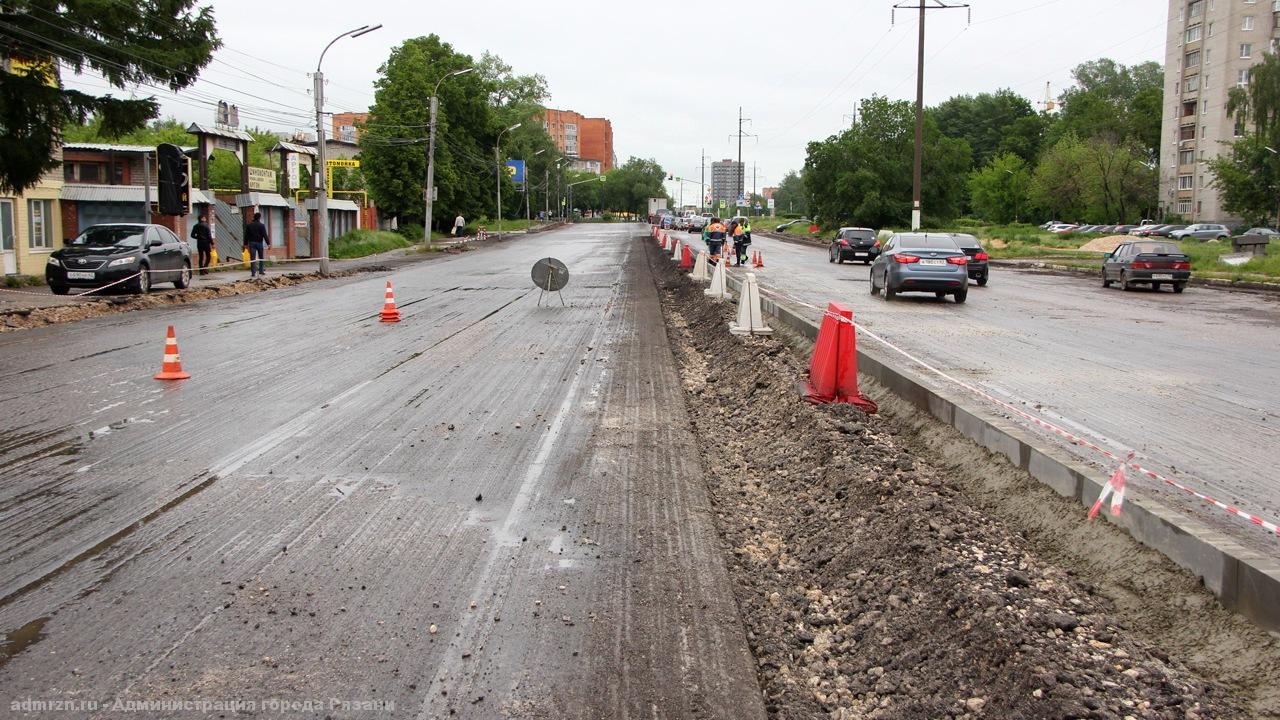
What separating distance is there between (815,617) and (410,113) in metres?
64.3

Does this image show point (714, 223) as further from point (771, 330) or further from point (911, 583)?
point (911, 583)

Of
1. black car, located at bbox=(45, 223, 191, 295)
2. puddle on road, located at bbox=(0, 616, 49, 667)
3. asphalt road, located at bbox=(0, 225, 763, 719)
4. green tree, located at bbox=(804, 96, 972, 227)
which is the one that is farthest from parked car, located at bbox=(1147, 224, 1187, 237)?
puddle on road, located at bbox=(0, 616, 49, 667)

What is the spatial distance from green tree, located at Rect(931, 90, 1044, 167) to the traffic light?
4243 inches

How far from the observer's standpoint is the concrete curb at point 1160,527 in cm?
399

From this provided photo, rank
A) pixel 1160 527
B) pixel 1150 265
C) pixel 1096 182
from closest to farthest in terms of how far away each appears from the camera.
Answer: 1. pixel 1160 527
2. pixel 1150 265
3. pixel 1096 182

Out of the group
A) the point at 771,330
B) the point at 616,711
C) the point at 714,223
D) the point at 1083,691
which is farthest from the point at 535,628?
the point at 714,223

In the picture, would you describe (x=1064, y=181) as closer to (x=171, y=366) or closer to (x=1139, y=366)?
(x=1139, y=366)

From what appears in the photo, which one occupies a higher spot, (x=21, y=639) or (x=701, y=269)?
(x=701, y=269)

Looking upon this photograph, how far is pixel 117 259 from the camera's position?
76.9 feet

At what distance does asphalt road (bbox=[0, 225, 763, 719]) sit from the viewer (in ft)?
13.6

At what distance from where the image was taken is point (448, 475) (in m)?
7.50

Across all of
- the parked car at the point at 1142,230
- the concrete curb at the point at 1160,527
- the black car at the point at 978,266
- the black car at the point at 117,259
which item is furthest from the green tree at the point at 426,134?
the concrete curb at the point at 1160,527

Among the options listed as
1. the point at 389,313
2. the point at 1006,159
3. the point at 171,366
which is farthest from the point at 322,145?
the point at 1006,159

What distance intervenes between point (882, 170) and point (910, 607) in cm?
6799
